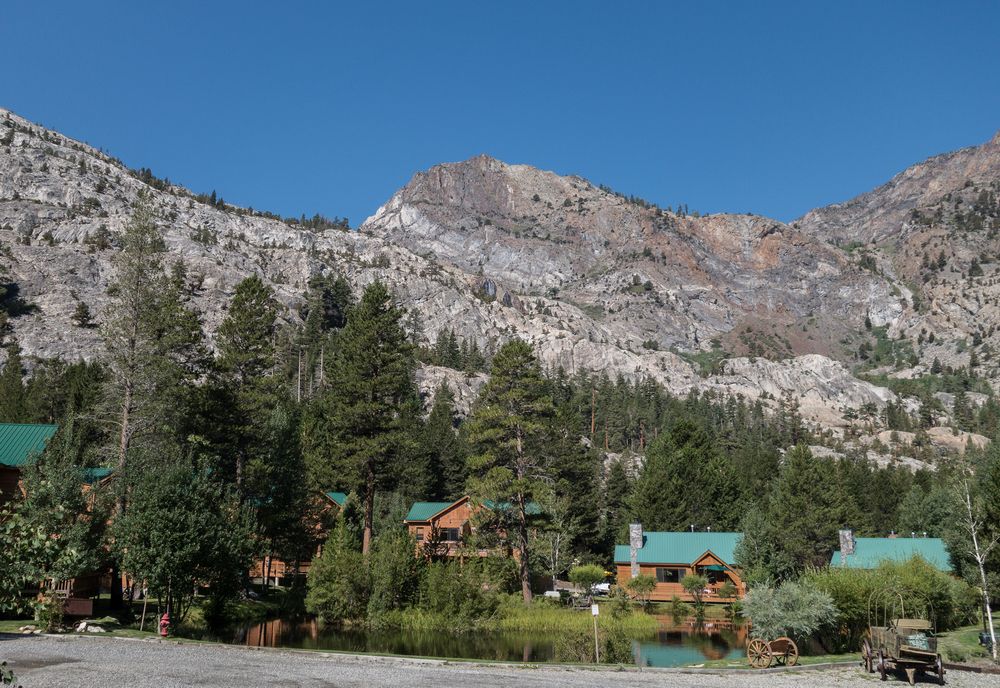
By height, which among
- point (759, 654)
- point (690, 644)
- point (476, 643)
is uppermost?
point (759, 654)

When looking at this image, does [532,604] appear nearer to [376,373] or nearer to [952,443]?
[376,373]

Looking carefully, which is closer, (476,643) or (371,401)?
(476,643)

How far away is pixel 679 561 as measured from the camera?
59.3 metres

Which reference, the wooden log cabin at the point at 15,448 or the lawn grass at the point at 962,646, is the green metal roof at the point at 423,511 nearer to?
the wooden log cabin at the point at 15,448

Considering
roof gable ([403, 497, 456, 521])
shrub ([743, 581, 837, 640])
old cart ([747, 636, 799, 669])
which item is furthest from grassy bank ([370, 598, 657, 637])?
roof gable ([403, 497, 456, 521])

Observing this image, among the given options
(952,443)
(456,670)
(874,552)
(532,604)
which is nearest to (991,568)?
(874,552)

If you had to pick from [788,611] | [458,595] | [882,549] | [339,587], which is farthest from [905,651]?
[882,549]

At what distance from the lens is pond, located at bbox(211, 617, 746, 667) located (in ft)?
103

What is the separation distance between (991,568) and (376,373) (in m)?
38.8

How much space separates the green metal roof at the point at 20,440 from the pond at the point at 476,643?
1538 cm

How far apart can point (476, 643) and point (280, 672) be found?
619 inches

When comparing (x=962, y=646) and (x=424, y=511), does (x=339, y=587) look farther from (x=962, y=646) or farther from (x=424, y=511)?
(x=962, y=646)

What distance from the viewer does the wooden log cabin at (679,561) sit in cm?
5800

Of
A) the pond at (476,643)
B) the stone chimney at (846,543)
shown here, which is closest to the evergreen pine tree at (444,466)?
the stone chimney at (846,543)
